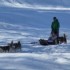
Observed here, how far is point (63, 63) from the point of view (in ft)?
21.5

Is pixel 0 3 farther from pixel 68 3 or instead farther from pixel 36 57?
pixel 36 57

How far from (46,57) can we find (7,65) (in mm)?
1324

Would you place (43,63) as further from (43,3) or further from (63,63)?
(43,3)

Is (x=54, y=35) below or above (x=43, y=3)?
below

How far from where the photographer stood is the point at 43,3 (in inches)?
2386

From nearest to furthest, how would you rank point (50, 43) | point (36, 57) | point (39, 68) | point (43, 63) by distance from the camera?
point (39, 68)
point (43, 63)
point (36, 57)
point (50, 43)

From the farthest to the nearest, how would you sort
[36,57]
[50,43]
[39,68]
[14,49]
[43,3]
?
[43,3] < [50,43] < [14,49] < [36,57] < [39,68]

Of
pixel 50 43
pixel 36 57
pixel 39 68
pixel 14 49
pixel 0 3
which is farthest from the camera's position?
pixel 0 3

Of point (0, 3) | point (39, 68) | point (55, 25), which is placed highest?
point (0, 3)

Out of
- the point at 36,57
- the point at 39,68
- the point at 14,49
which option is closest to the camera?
the point at 39,68

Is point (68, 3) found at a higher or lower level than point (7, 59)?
higher

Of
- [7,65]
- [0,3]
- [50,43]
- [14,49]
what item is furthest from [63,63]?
[0,3]

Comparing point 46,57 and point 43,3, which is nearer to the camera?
point 46,57

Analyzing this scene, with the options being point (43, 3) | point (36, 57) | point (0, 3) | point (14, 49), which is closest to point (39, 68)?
point (36, 57)
